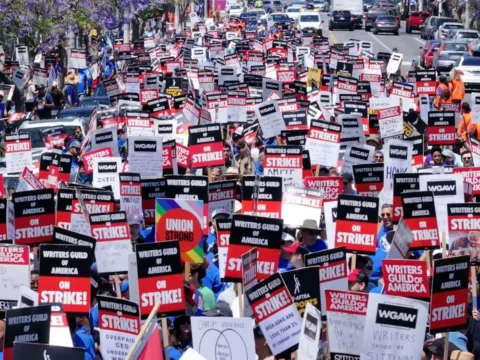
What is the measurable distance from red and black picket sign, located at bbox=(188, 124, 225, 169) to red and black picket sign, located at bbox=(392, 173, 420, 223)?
393 cm

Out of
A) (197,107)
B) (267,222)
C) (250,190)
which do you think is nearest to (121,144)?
(197,107)

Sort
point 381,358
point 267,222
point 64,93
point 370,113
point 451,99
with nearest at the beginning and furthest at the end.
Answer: point 381,358, point 267,222, point 370,113, point 451,99, point 64,93

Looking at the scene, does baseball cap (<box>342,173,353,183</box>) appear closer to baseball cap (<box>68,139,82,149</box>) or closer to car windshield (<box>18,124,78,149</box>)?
baseball cap (<box>68,139,82,149</box>)

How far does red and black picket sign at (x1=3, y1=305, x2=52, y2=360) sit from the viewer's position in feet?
29.5

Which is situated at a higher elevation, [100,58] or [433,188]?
[433,188]

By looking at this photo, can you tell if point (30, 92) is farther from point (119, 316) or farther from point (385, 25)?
point (385, 25)

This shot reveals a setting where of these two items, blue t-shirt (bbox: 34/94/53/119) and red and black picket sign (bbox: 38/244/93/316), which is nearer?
red and black picket sign (bbox: 38/244/93/316)

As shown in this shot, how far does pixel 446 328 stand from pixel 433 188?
13.3 feet

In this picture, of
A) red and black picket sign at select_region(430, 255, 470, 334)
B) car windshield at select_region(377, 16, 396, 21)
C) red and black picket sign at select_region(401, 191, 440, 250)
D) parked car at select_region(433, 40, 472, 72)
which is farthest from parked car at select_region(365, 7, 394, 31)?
red and black picket sign at select_region(430, 255, 470, 334)

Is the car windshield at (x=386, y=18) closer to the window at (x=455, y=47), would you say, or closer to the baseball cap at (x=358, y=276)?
the window at (x=455, y=47)

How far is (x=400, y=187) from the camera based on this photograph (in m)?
14.7

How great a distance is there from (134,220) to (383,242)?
2626 mm

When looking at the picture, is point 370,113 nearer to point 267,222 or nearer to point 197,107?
point 197,107

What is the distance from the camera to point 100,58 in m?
44.6
